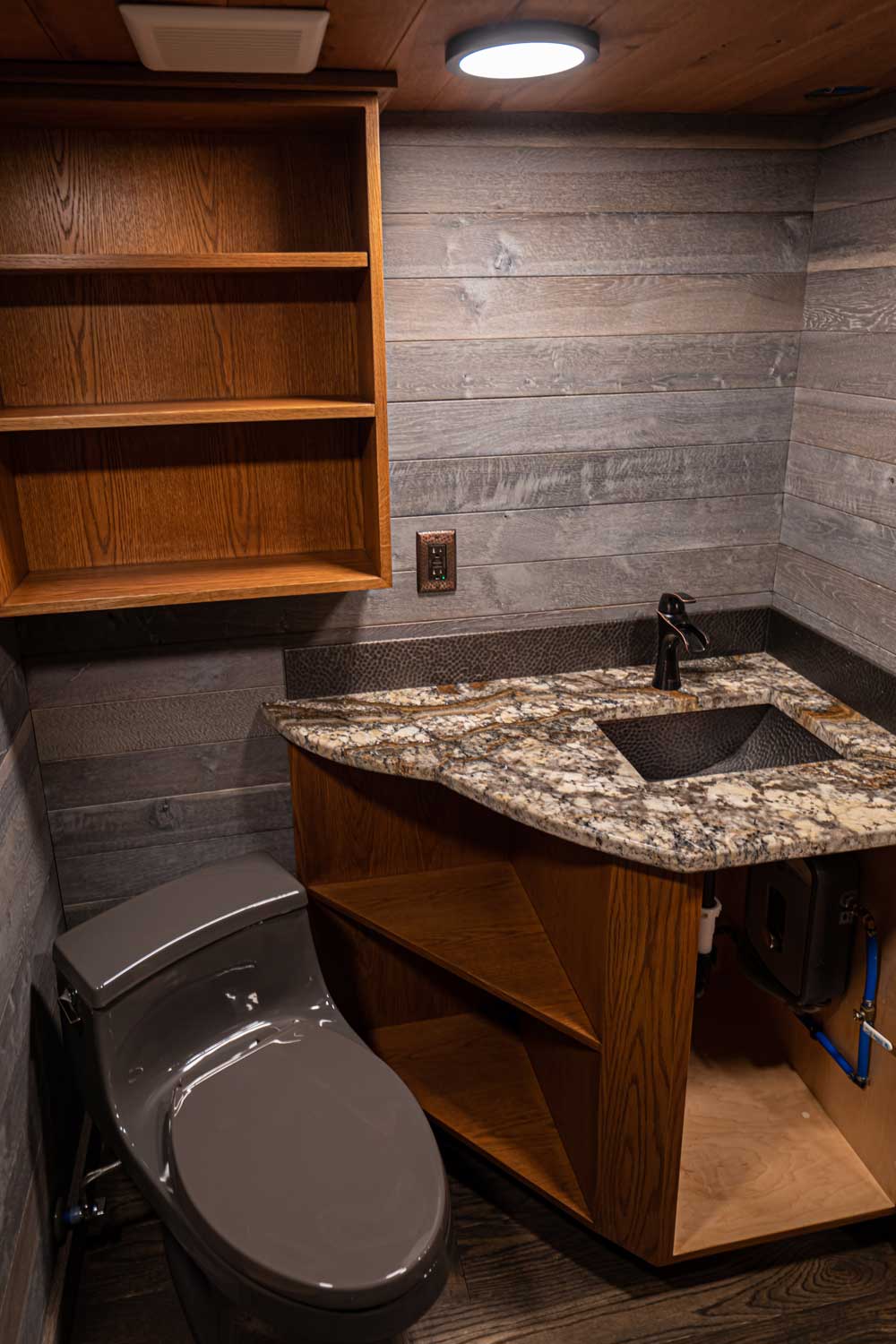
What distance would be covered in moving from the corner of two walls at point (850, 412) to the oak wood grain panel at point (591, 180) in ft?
0.38

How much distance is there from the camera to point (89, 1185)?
1.97 metres

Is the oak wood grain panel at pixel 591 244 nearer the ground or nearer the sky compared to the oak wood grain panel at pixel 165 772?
nearer the sky

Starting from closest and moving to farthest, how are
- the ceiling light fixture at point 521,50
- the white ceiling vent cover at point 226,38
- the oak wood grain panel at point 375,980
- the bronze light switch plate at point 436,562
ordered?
the white ceiling vent cover at point 226,38, the ceiling light fixture at point 521,50, the bronze light switch plate at point 436,562, the oak wood grain panel at point 375,980

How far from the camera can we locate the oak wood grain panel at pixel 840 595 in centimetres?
183

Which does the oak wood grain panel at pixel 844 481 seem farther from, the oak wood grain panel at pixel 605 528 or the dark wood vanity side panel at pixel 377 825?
the dark wood vanity side panel at pixel 377 825

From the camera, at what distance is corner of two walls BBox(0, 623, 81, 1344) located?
149 centimetres

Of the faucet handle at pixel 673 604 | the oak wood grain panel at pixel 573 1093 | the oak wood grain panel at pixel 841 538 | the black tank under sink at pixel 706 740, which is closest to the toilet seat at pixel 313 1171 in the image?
the oak wood grain panel at pixel 573 1093

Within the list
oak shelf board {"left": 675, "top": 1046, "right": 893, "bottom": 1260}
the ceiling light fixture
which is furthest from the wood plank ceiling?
oak shelf board {"left": 675, "top": 1046, "right": 893, "bottom": 1260}

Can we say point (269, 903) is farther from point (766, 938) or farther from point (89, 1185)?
point (766, 938)

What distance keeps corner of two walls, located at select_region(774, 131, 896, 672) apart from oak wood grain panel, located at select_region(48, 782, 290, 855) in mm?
1241

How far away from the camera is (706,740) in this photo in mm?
2035

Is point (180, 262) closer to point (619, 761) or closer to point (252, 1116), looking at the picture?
point (619, 761)

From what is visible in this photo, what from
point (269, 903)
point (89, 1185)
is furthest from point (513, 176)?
point (89, 1185)

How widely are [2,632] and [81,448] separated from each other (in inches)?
14.7
